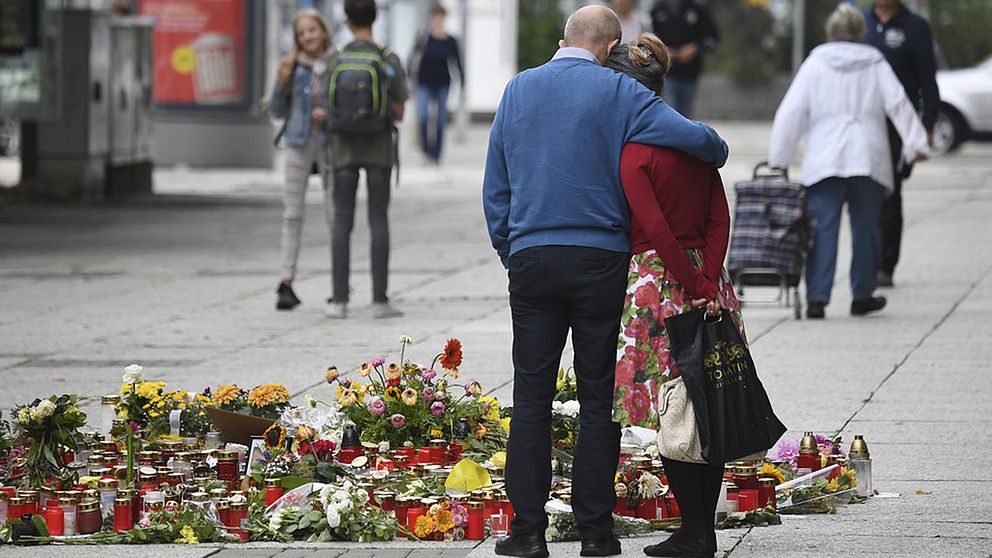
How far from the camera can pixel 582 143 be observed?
5.04 meters

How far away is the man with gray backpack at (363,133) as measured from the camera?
33.4ft

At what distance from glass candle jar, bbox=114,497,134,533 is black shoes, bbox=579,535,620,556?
4.66 ft

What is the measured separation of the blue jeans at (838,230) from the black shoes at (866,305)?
0.03 meters

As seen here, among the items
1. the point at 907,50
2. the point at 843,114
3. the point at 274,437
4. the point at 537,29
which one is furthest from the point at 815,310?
the point at 537,29

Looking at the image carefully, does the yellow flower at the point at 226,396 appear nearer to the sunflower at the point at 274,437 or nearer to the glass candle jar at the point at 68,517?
the sunflower at the point at 274,437

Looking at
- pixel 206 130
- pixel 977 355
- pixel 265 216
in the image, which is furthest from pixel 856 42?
pixel 206 130

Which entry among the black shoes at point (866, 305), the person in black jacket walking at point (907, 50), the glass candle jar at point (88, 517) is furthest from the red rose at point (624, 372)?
the person in black jacket walking at point (907, 50)

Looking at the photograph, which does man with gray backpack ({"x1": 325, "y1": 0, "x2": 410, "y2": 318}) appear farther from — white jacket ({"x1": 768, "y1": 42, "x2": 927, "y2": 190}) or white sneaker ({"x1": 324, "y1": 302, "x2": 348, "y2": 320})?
white jacket ({"x1": 768, "y1": 42, "x2": 927, "y2": 190})

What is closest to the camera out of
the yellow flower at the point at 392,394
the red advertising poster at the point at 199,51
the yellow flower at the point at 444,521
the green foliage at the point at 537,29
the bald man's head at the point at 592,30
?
the bald man's head at the point at 592,30

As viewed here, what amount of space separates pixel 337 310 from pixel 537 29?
32.0m

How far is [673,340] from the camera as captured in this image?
4.95 m

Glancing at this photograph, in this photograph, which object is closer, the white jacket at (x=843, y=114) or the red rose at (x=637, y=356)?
the red rose at (x=637, y=356)

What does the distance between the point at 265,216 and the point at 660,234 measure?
13.0 meters

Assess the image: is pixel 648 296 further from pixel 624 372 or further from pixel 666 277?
pixel 624 372
